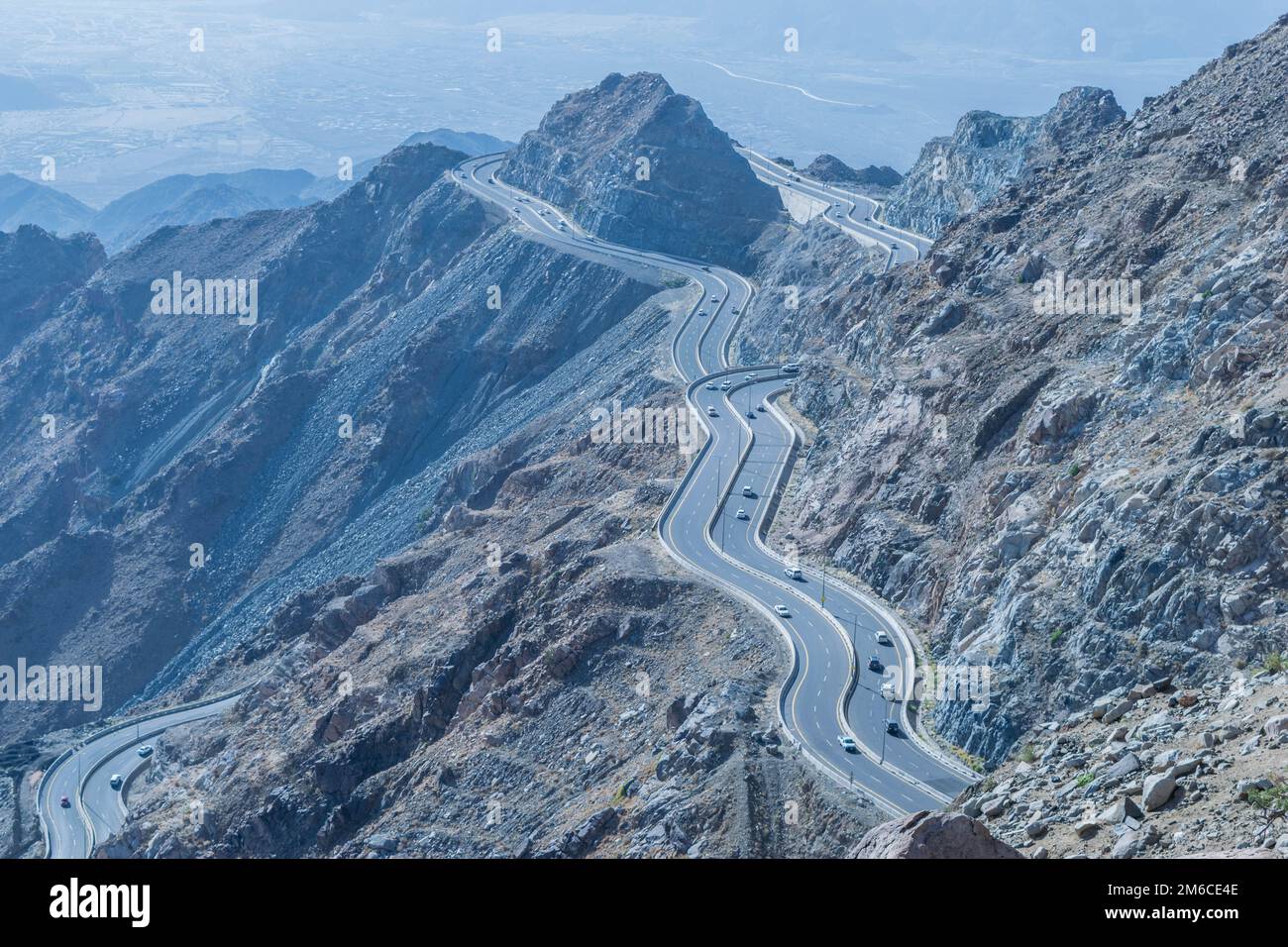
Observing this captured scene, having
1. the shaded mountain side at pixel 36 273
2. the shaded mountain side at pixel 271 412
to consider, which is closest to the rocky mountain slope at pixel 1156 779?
the shaded mountain side at pixel 271 412

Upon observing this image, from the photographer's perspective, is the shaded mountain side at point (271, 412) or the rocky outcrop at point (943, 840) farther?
the shaded mountain side at point (271, 412)

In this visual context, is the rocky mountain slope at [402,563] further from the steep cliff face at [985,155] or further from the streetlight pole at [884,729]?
the steep cliff face at [985,155]

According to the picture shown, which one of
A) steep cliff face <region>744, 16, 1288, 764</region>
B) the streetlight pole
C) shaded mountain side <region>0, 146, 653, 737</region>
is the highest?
steep cliff face <region>744, 16, 1288, 764</region>

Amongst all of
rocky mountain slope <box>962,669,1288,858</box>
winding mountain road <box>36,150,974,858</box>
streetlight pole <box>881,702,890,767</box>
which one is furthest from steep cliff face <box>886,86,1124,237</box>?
rocky mountain slope <box>962,669,1288,858</box>

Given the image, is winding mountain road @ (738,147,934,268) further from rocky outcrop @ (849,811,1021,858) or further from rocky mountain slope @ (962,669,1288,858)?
rocky outcrop @ (849,811,1021,858)

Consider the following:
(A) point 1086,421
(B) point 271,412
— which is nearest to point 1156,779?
(A) point 1086,421

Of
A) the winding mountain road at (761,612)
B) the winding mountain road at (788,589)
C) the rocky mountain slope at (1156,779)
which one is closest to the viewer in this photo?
the rocky mountain slope at (1156,779)
